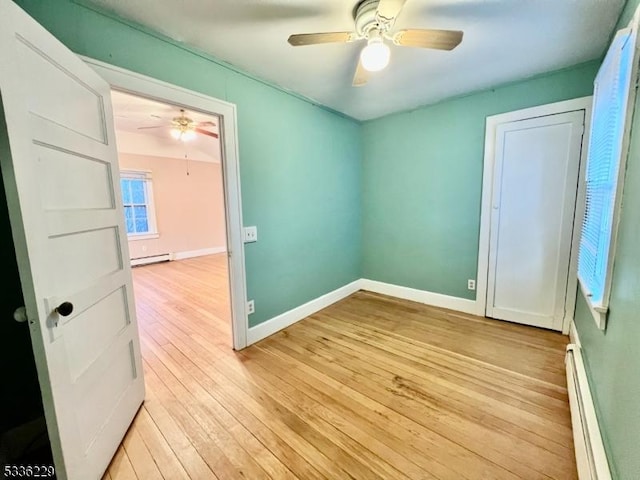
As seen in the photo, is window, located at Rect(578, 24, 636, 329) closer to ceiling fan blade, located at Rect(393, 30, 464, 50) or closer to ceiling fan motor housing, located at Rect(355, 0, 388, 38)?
ceiling fan blade, located at Rect(393, 30, 464, 50)

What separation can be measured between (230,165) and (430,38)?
1585 mm

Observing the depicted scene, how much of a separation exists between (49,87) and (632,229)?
2348 millimetres

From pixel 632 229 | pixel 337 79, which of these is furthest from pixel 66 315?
pixel 337 79

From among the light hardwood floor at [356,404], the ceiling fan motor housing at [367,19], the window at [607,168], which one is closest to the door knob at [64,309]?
the light hardwood floor at [356,404]

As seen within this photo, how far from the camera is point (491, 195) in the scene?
8.79 feet

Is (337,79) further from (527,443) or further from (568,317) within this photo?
(568,317)

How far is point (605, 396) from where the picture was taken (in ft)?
3.70

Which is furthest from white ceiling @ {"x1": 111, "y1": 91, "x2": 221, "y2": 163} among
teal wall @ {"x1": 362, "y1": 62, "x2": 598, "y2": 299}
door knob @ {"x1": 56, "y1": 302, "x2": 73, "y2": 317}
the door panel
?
the door panel

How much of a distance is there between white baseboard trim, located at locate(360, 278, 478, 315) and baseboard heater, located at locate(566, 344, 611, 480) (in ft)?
4.13

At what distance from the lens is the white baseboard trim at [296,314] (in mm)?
2449

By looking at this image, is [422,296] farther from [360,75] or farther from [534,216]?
[360,75]

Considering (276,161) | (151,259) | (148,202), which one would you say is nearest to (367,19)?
(276,161)

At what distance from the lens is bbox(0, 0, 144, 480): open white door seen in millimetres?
897

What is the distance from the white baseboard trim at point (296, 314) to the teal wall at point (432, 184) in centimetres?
51
